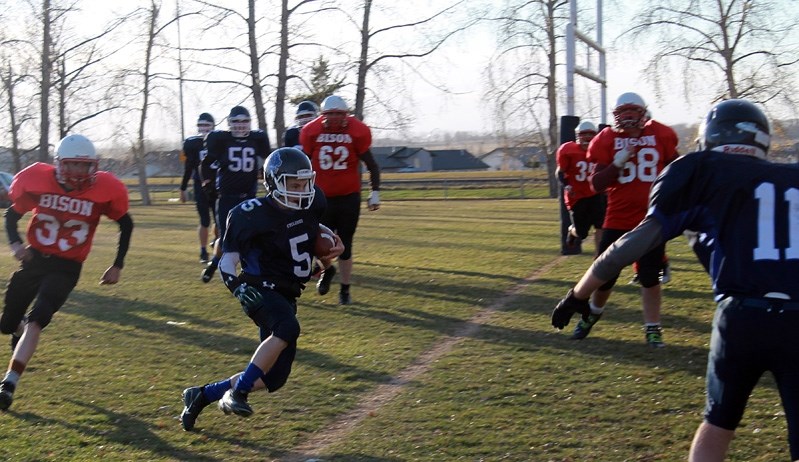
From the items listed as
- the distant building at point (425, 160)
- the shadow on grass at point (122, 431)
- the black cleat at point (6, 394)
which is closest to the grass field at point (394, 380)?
the shadow on grass at point (122, 431)

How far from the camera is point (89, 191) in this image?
20.8 feet

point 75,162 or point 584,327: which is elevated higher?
point 75,162

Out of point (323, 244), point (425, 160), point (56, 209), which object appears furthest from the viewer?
point (425, 160)

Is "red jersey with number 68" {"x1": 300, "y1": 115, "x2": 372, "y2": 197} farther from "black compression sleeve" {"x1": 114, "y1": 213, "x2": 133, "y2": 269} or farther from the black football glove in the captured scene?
the black football glove

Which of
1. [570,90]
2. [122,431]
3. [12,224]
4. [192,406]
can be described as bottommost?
[122,431]

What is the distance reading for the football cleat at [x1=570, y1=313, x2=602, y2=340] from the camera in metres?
7.46

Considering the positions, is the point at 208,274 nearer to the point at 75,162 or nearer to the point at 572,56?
the point at 75,162

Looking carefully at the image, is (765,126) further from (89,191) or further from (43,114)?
(43,114)

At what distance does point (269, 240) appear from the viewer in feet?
17.6

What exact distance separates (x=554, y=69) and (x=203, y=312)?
21.0 m

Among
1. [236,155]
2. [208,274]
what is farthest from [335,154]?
[208,274]

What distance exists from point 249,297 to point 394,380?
1508 mm

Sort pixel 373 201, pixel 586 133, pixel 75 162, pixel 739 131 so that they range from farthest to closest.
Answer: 1. pixel 586 133
2. pixel 373 201
3. pixel 75 162
4. pixel 739 131

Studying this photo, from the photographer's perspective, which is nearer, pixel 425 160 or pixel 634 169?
pixel 634 169
